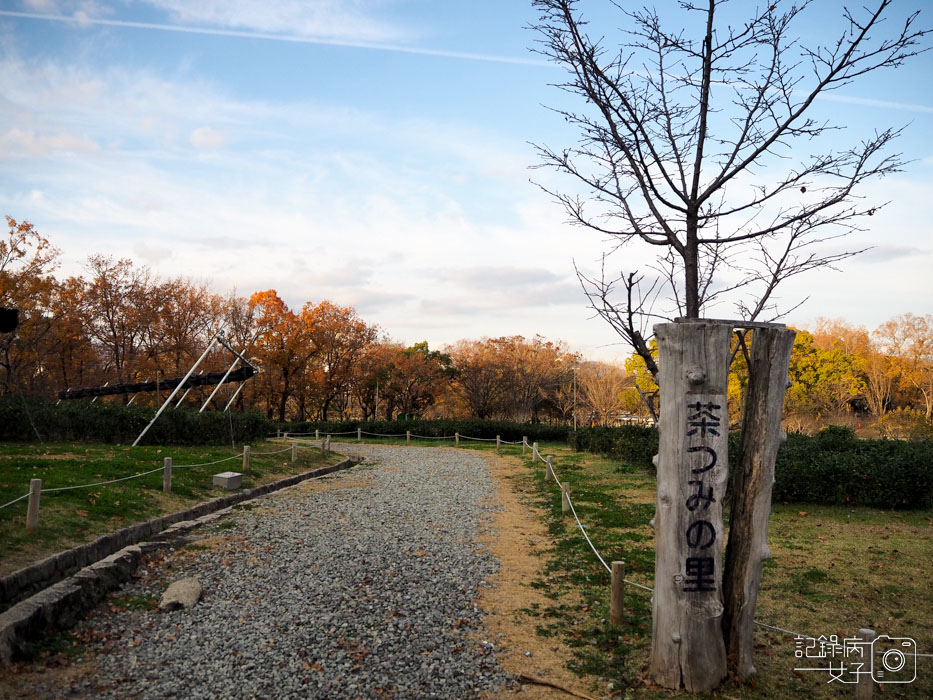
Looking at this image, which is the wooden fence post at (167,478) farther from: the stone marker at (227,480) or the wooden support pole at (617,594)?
the wooden support pole at (617,594)

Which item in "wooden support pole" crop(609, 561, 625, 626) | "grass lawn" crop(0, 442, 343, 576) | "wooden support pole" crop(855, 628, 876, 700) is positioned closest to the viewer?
"wooden support pole" crop(855, 628, 876, 700)

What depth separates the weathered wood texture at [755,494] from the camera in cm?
511

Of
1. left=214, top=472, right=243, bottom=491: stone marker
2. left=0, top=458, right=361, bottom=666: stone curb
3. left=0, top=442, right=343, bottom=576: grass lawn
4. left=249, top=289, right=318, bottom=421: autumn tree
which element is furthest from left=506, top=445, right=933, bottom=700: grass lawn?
left=249, top=289, right=318, bottom=421: autumn tree

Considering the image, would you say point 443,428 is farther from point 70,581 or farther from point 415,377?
point 70,581

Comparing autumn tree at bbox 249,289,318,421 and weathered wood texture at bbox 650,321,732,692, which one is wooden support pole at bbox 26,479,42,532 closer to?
weathered wood texture at bbox 650,321,732,692

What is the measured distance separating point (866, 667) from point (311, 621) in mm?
5254

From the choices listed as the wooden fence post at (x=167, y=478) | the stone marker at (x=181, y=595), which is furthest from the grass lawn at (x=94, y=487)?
the stone marker at (x=181, y=595)

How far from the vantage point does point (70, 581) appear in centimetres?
704

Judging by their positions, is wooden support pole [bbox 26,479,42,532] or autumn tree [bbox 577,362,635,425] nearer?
wooden support pole [bbox 26,479,42,532]

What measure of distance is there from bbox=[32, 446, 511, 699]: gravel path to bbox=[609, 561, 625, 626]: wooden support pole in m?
1.49

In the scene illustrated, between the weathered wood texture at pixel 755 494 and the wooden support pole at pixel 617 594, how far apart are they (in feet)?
4.60

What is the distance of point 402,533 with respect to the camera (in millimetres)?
10898

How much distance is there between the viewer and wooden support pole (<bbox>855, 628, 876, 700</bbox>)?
4332mm

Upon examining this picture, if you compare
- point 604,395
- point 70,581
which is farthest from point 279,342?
point 70,581
